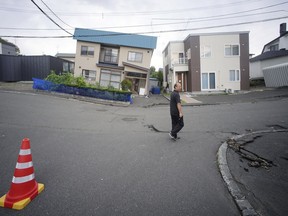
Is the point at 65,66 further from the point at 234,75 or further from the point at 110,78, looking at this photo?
the point at 234,75

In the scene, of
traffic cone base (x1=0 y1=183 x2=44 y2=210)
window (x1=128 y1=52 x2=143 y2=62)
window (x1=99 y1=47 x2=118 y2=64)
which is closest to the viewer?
traffic cone base (x1=0 y1=183 x2=44 y2=210)

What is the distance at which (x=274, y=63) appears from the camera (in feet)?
92.2

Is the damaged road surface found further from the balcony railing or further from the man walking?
the balcony railing

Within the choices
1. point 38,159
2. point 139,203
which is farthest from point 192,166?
point 38,159

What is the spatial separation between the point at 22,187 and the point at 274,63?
116 ft

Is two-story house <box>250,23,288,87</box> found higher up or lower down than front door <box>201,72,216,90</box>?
higher up

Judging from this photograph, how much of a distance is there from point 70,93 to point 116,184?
1638 cm

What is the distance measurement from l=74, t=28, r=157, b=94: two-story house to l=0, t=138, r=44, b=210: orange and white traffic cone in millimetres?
21098

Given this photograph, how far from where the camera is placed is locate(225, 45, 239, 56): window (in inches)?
909

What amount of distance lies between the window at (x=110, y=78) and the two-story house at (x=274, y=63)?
2041cm

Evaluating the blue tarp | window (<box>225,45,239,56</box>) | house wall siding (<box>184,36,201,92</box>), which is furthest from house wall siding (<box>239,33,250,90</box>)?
the blue tarp

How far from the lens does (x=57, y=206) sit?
101 inches

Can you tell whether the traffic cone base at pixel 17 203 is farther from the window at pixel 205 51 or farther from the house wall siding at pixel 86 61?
the window at pixel 205 51

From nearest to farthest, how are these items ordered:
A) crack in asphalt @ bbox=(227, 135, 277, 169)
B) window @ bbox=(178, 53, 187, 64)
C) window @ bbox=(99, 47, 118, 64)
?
crack in asphalt @ bbox=(227, 135, 277, 169)
window @ bbox=(99, 47, 118, 64)
window @ bbox=(178, 53, 187, 64)
